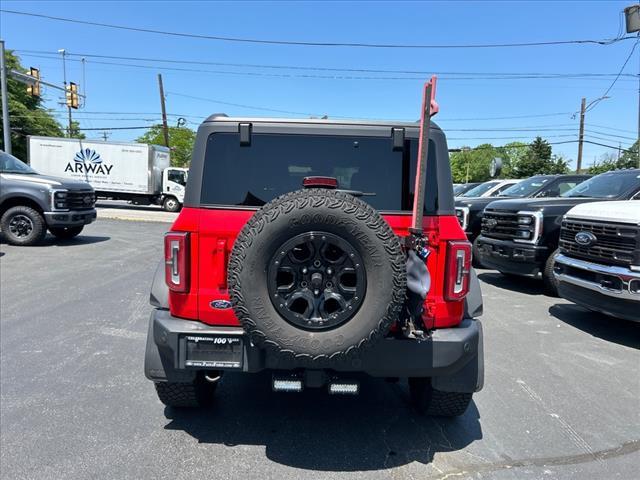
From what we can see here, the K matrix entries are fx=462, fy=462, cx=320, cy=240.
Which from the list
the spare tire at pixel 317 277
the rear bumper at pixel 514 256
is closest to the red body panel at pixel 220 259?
the spare tire at pixel 317 277

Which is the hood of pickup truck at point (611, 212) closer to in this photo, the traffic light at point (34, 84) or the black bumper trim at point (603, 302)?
the black bumper trim at point (603, 302)

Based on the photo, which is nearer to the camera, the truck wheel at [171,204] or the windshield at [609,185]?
the windshield at [609,185]

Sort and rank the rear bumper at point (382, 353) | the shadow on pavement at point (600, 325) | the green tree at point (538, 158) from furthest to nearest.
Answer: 1. the green tree at point (538, 158)
2. the shadow on pavement at point (600, 325)
3. the rear bumper at point (382, 353)

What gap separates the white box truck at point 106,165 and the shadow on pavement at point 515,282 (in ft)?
62.4

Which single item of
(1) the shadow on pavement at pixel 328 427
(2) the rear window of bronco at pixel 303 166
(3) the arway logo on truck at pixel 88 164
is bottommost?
(1) the shadow on pavement at pixel 328 427

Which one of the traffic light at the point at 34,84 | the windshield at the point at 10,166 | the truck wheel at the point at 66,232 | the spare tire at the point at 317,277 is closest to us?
the spare tire at the point at 317,277

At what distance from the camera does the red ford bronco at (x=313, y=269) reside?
238cm

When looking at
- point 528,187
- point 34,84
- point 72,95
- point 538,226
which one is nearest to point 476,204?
point 528,187

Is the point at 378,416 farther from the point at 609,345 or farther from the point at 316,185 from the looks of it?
the point at 609,345

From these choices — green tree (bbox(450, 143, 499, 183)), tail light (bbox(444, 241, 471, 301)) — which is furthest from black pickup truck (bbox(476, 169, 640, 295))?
green tree (bbox(450, 143, 499, 183))

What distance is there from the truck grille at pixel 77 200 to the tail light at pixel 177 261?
9.24 m

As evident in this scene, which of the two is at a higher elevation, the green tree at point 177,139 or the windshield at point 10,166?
the green tree at point 177,139

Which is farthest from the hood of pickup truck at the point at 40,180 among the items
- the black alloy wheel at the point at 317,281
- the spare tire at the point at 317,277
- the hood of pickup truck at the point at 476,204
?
the black alloy wheel at the point at 317,281

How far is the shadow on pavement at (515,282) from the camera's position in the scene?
26.4ft
